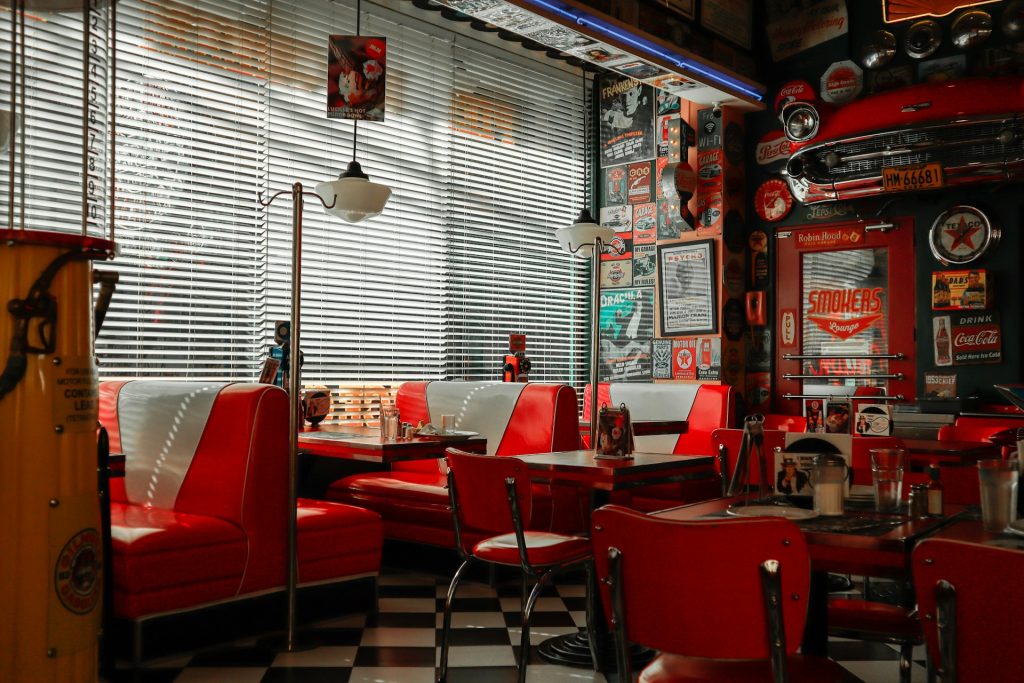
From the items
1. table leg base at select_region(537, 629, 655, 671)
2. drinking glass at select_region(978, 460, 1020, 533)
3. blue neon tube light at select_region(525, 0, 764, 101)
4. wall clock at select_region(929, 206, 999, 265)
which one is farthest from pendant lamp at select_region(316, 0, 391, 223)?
wall clock at select_region(929, 206, 999, 265)

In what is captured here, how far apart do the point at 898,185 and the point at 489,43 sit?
10.4 ft

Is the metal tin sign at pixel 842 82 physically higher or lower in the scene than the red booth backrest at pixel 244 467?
higher

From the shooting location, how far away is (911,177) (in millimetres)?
5750

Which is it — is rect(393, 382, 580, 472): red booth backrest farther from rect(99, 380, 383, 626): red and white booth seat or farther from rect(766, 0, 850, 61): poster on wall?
rect(766, 0, 850, 61): poster on wall

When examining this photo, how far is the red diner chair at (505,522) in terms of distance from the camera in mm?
2852

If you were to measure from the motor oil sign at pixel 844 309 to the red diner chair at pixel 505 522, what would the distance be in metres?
4.02

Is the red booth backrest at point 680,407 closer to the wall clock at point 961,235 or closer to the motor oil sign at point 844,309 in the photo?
the motor oil sign at point 844,309

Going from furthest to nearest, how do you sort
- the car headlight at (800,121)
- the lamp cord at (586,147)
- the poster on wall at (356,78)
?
1. the lamp cord at (586,147)
2. the car headlight at (800,121)
3. the poster on wall at (356,78)

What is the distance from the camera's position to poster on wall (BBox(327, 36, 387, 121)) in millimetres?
4086

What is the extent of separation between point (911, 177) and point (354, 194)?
144 inches

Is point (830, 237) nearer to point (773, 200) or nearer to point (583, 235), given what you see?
point (773, 200)

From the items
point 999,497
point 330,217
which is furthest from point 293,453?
point 330,217

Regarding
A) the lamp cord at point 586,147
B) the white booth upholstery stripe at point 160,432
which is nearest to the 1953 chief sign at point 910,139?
the lamp cord at point 586,147

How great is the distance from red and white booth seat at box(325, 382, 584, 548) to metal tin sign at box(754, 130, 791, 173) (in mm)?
2951
